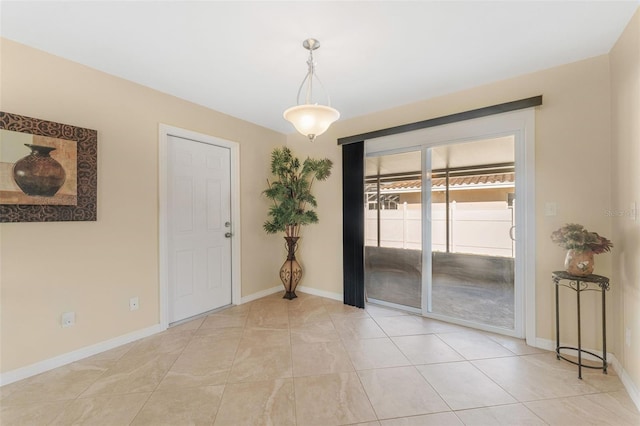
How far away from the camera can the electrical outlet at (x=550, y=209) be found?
7.78 ft

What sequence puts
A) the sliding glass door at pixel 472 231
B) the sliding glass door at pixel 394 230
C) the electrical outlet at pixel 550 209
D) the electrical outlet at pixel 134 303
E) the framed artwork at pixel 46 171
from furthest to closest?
the sliding glass door at pixel 394 230, the sliding glass door at pixel 472 231, the electrical outlet at pixel 134 303, the electrical outlet at pixel 550 209, the framed artwork at pixel 46 171

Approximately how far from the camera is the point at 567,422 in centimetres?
157

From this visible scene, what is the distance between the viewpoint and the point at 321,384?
195 cm

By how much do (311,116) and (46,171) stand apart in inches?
82.9

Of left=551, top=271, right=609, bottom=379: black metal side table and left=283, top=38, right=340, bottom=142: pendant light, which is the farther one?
left=551, top=271, right=609, bottom=379: black metal side table

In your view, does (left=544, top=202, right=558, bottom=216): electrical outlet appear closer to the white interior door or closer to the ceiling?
the ceiling

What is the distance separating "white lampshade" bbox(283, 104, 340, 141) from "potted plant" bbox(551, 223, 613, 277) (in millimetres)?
2011

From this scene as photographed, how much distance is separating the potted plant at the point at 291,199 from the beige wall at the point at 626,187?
2765 mm

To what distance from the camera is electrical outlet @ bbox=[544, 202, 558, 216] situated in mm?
2371

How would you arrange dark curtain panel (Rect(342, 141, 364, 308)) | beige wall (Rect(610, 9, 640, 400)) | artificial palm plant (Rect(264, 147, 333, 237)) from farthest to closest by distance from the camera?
1. artificial palm plant (Rect(264, 147, 333, 237))
2. dark curtain panel (Rect(342, 141, 364, 308))
3. beige wall (Rect(610, 9, 640, 400))

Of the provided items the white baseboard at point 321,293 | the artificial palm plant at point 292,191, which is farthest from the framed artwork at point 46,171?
the white baseboard at point 321,293

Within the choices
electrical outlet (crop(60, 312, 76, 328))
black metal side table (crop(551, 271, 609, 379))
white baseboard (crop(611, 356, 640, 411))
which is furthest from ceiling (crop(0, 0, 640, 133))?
white baseboard (crop(611, 356, 640, 411))

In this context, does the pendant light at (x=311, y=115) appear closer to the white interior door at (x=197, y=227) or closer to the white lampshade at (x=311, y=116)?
the white lampshade at (x=311, y=116)

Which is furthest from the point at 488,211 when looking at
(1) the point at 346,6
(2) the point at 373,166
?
(1) the point at 346,6
